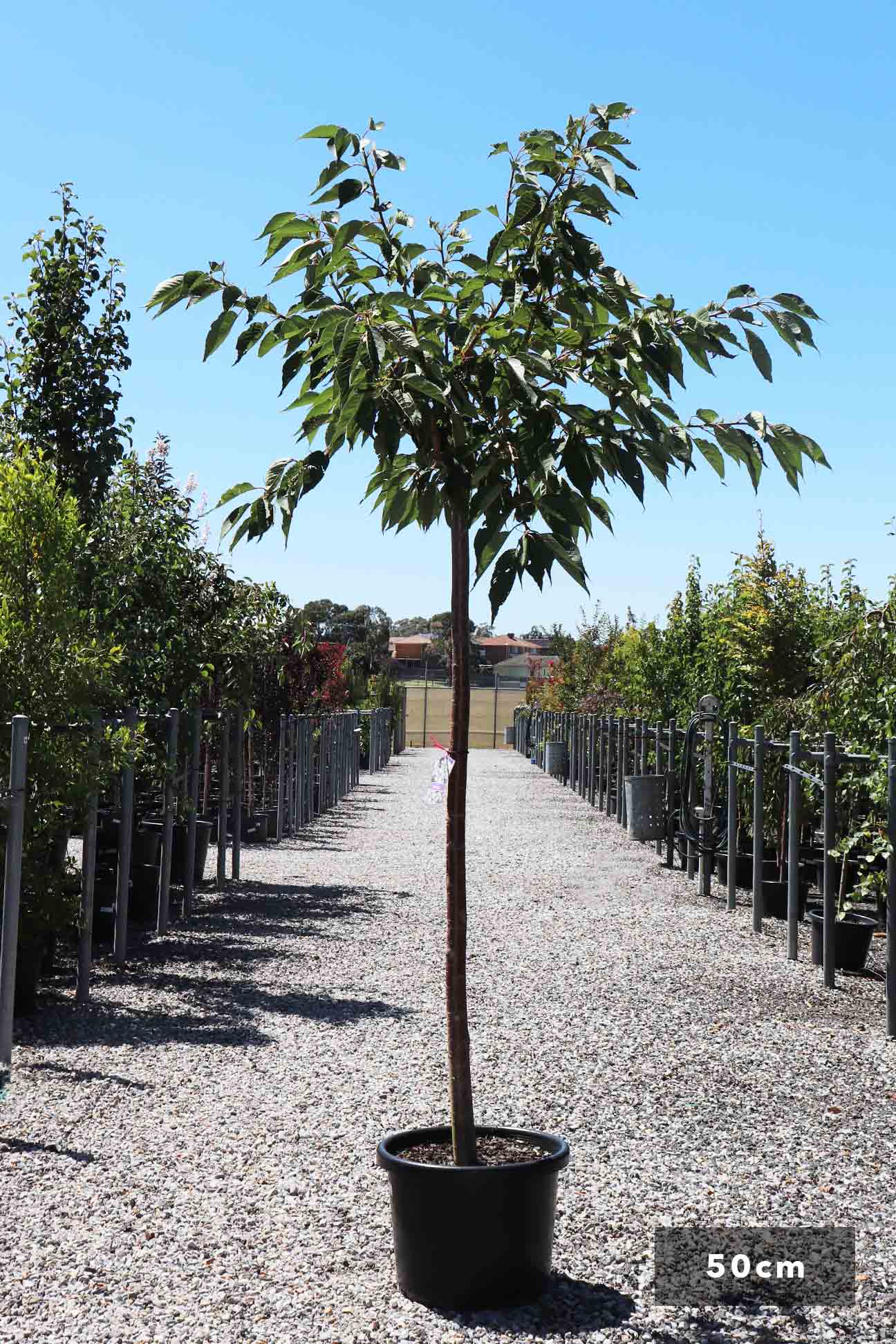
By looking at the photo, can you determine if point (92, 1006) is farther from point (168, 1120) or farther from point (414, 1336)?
point (414, 1336)

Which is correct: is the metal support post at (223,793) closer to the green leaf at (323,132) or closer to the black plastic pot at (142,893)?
the black plastic pot at (142,893)

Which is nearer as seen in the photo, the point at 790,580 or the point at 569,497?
the point at 569,497

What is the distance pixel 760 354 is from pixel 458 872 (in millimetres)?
1520

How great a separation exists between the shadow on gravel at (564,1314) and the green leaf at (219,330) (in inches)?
97.8

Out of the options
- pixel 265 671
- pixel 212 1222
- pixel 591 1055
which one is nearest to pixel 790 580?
pixel 265 671

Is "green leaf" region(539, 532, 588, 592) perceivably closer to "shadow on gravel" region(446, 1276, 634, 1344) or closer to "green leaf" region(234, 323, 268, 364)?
"green leaf" region(234, 323, 268, 364)

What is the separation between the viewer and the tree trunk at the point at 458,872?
360 cm

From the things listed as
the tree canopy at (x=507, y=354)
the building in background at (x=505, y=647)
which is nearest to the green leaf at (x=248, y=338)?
the tree canopy at (x=507, y=354)

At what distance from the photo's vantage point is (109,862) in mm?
10008

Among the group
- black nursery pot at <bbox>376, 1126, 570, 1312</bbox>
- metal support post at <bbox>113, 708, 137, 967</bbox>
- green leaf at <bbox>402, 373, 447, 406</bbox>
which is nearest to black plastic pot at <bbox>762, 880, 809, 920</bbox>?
metal support post at <bbox>113, 708, 137, 967</bbox>

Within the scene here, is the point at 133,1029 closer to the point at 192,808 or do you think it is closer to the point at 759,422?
the point at 192,808

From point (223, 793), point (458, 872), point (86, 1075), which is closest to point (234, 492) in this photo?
point (458, 872)

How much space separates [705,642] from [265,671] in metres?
5.28

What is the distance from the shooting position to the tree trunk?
11.8 feet
